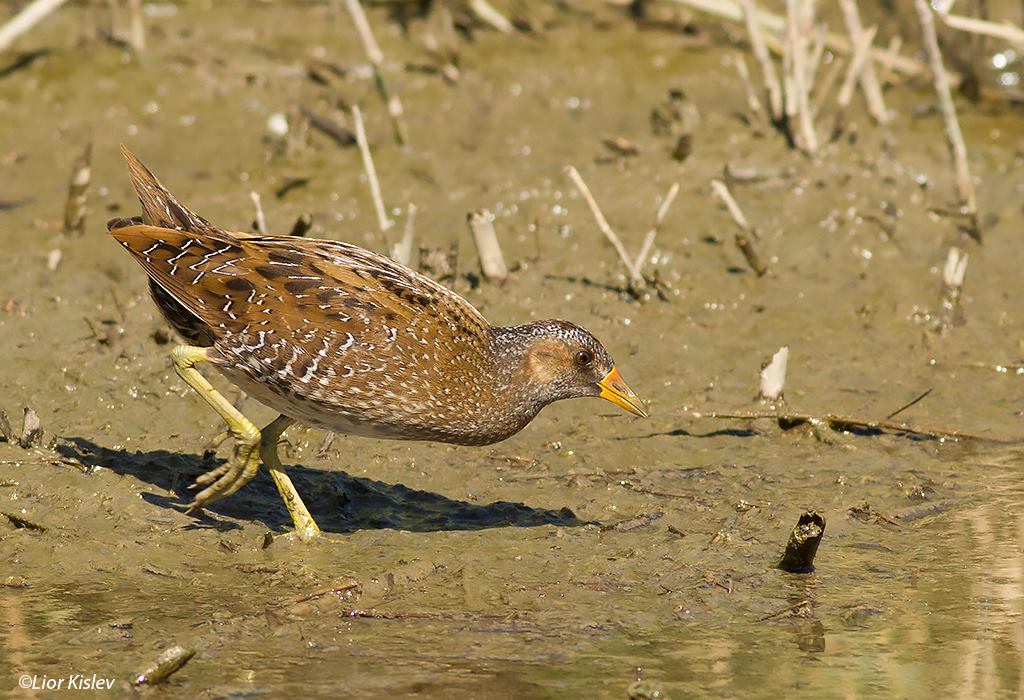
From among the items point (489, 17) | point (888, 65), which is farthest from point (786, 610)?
point (489, 17)

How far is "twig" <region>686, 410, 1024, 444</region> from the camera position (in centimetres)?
711

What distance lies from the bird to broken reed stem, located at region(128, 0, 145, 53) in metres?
4.10

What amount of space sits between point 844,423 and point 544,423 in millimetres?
1429

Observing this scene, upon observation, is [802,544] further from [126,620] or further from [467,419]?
[126,620]

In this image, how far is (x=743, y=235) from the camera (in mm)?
8367

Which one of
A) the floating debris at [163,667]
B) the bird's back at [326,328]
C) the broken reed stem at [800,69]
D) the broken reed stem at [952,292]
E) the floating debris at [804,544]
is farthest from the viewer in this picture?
the broken reed stem at [800,69]

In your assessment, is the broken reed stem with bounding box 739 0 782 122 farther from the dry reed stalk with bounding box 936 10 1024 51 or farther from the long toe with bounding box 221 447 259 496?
the long toe with bounding box 221 447 259 496

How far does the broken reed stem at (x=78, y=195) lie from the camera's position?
8445 mm

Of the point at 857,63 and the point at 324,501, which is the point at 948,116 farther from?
the point at 324,501

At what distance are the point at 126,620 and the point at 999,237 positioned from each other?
5.91 meters

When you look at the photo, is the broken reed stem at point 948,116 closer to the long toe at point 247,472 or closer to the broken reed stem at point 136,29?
the long toe at point 247,472

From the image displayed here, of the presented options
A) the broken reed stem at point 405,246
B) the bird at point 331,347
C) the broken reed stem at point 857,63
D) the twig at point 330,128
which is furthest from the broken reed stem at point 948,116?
the twig at point 330,128

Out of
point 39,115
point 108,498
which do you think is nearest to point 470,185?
point 39,115

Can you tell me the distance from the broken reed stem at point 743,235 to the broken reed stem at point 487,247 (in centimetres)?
125
